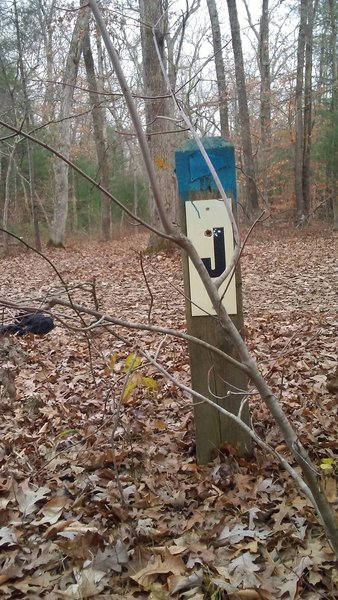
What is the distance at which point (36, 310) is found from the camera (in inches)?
55.4

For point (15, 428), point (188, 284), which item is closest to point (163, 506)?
point (188, 284)

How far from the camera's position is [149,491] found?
8.71 feet

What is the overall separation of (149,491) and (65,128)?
551 inches

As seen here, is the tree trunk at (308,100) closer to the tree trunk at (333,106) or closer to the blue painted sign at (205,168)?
the tree trunk at (333,106)

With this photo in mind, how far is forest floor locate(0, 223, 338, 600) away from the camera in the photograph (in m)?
2.03

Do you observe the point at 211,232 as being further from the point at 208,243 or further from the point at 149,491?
the point at 149,491

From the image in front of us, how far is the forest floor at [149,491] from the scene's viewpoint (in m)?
2.03

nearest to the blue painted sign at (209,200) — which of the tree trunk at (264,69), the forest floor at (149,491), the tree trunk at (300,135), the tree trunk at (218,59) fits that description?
the forest floor at (149,491)

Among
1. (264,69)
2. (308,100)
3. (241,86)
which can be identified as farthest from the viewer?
(264,69)

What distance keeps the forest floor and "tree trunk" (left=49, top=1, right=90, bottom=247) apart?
38.3ft

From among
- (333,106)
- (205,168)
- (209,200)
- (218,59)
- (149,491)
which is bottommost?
(149,491)

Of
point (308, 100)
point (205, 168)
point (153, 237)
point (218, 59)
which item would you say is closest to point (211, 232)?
point (205, 168)

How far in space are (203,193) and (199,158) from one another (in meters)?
0.17

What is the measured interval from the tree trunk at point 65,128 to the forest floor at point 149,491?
11664 millimetres
